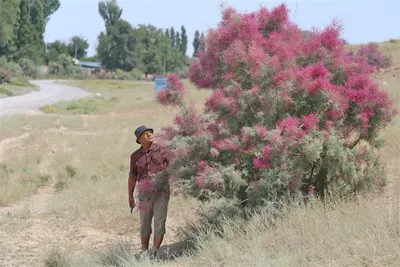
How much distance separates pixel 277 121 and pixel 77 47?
143 meters

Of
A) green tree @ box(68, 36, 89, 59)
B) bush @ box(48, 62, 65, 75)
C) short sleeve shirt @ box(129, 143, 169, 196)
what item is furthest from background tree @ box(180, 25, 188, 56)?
short sleeve shirt @ box(129, 143, 169, 196)

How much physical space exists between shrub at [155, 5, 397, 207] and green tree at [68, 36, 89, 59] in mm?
137181

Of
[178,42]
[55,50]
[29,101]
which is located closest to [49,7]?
[55,50]

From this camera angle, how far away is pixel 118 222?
8898mm

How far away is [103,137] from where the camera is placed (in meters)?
18.9

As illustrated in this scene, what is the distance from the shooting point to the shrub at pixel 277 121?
5.88 meters


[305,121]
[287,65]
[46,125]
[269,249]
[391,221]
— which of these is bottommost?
[46,125]

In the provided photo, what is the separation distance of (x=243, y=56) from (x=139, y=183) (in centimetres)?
189

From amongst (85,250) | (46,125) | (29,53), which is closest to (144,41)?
(29,53)

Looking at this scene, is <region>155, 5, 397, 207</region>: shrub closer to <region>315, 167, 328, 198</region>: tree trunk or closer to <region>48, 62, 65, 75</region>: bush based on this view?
<region>315, 167, 328, 198</region>: tree trunk

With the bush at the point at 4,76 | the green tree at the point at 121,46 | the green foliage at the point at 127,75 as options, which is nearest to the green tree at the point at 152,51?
the green tree at the point at 121,46

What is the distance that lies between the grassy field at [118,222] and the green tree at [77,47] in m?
127

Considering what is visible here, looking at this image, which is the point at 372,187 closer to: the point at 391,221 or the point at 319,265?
the point at 391,221

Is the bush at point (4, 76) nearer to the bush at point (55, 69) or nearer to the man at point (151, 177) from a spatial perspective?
the bush at point (55, 69)
